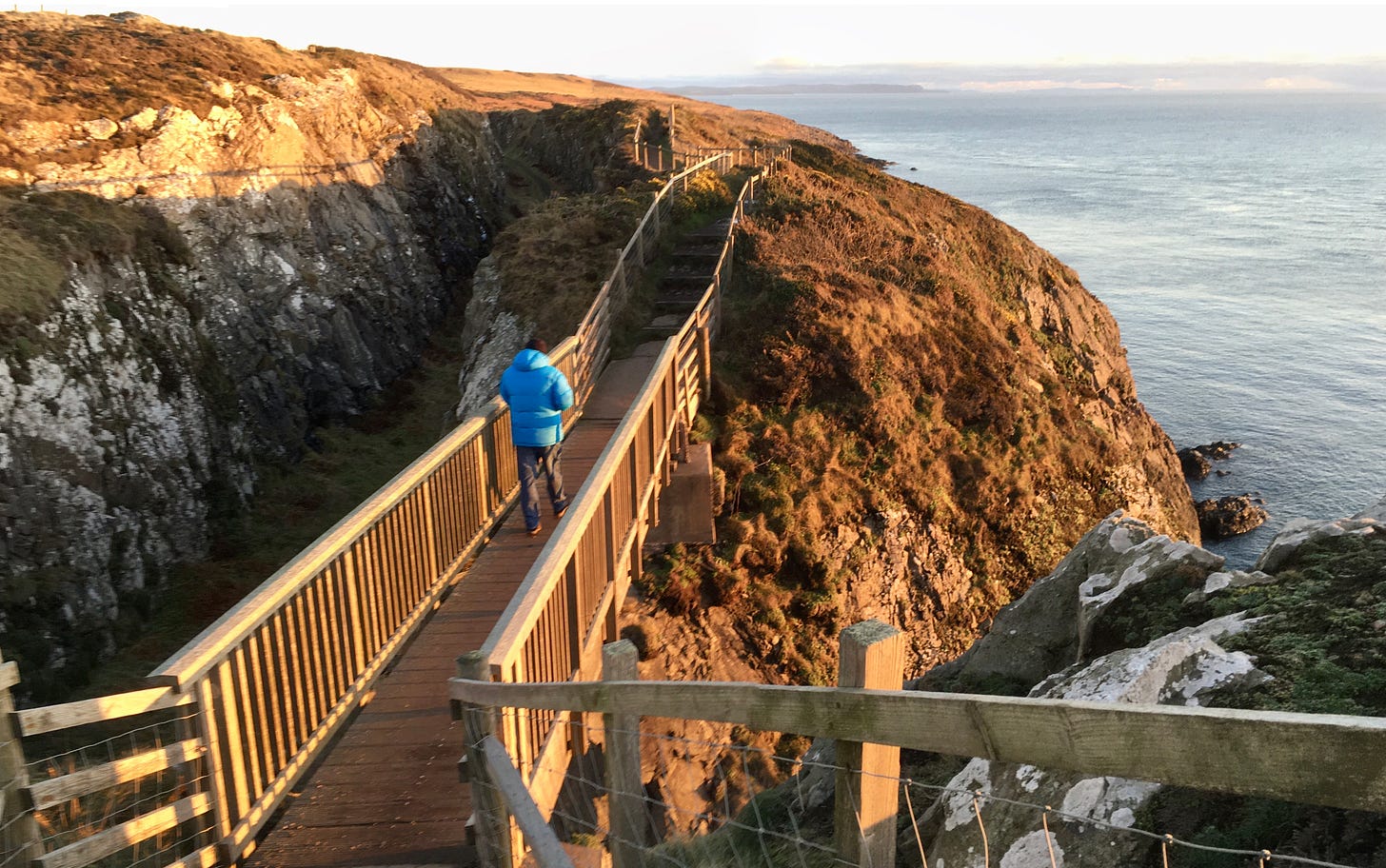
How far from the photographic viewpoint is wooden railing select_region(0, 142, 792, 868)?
441 cm

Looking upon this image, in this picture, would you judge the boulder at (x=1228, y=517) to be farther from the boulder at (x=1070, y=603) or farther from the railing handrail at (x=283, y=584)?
the railing handrail at (x=283, y=584)

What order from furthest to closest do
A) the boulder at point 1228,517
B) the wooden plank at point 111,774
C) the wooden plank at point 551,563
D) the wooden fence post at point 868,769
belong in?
the boulder at point 1228,517 → the wooden plank at point 551,563 → the wooden plank at point 111,774 → the wooden fence post at point 868,769

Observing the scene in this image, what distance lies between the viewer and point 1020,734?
2047mm

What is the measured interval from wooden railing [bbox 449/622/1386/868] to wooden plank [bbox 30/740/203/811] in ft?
7.64

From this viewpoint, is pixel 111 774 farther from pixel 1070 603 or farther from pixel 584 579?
pixel 1070 603

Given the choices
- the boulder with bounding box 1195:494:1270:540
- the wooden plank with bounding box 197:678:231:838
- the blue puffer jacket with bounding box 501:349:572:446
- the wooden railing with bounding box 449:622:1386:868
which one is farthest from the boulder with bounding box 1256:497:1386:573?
the boulder with bounding box 1195:494:1270:540

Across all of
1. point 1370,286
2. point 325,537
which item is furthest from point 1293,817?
point 1370,286

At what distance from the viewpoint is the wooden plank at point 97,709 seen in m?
4.07

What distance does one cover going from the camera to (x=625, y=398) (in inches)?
573

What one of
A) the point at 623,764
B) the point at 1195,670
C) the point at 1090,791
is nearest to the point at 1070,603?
the point at 1195,670

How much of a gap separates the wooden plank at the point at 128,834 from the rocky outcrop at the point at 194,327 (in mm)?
9897

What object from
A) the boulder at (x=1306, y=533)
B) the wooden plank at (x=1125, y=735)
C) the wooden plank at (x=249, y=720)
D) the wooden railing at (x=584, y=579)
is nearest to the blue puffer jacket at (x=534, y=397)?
the wooden railing at (x=584, y=579)

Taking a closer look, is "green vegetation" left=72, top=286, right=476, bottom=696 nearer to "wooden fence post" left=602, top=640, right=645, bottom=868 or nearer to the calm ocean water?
"wooden fence post" left=602, top=640, right=645, bottom=868

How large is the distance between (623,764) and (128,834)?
281cm
